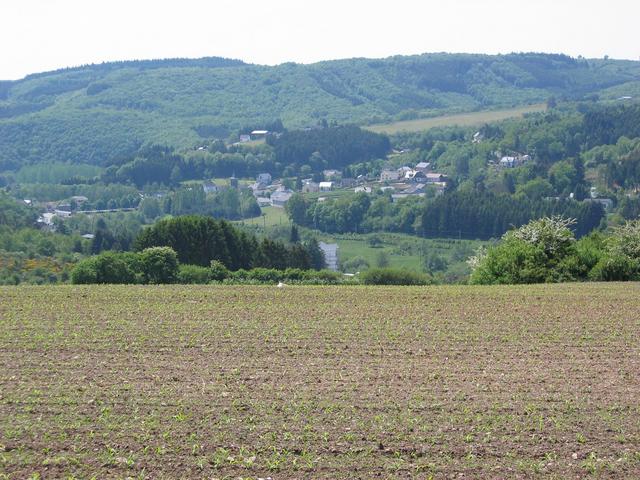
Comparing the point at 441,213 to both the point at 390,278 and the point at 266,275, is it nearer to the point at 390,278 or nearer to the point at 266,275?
the point at 390,278

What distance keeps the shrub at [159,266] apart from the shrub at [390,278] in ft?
33.8

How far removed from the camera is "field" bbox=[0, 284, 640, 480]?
17578 mm

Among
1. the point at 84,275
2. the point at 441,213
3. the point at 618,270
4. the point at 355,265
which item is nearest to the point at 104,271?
the point at 84,275

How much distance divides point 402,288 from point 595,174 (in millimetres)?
134626

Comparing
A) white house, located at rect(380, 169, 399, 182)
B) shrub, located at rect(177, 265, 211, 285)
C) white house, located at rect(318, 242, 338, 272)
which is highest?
shrub, located at rect(177, 265, 211, 285)

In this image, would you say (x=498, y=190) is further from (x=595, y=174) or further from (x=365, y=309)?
(x=365, y=309)

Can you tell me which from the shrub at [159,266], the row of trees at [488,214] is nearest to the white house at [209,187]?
the row of trees at [488,214]

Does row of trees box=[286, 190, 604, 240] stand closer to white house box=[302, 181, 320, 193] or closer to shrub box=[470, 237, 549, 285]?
white house box=[302, 181, 320, 193]

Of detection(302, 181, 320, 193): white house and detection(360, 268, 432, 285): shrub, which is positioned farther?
detection(302, 181, 320, 193): white house

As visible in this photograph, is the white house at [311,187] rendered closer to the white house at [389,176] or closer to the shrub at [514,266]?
the white house at [389,176]

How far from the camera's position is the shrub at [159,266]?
4984 cm

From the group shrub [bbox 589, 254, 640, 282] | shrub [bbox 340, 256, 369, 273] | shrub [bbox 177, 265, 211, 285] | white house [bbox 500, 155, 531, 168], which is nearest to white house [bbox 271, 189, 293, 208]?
white house [bbox 500, 155, 531, 168]

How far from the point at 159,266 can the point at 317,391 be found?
30.2 meters

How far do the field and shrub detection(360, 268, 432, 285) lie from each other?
20255 millimetres
